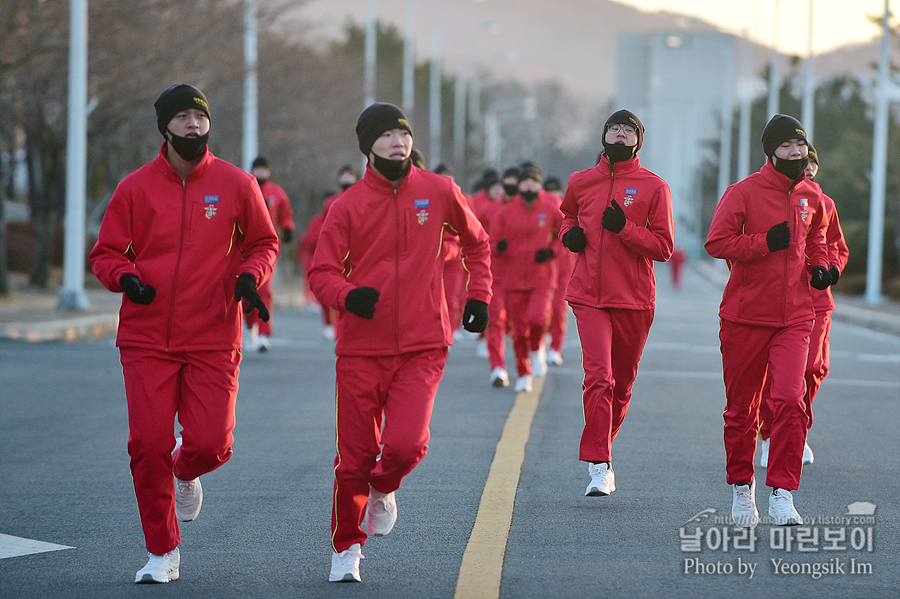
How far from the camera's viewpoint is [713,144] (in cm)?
9094

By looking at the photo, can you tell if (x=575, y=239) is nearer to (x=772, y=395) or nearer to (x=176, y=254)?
(x=772, y=395)

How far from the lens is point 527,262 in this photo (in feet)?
42.0

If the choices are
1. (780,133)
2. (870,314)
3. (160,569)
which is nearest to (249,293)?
(160,569)

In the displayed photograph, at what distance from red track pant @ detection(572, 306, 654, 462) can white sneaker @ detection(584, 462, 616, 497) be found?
0.18 ft

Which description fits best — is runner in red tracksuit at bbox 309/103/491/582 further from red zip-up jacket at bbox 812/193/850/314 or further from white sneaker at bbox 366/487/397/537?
red zip-up jacket at bbox 812/193/850/314

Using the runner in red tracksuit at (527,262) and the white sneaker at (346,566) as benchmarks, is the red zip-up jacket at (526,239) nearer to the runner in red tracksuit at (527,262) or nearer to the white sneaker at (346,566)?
the runner in red tracksuit at (527,262)

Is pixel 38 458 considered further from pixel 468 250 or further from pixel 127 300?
pixel 468 250

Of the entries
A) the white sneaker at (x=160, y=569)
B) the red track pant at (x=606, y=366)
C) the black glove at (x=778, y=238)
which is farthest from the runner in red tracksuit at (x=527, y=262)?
the white sneaker at (x=160, y=569)

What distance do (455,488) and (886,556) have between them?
97.3 inches

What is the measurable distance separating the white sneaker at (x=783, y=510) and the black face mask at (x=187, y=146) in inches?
124

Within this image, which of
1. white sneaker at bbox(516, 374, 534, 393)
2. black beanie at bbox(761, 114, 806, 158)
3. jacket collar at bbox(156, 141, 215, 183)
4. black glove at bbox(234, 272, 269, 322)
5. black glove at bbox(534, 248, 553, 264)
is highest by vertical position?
black beanie at bbox(761, 114, 806, 158)

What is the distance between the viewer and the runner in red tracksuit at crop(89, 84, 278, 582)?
5.63 meters

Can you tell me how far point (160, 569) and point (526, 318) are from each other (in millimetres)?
7388

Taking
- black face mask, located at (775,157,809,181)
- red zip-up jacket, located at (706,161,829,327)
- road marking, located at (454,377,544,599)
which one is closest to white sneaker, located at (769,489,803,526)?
red zip-up jacket, located at (706,161,829,327)
